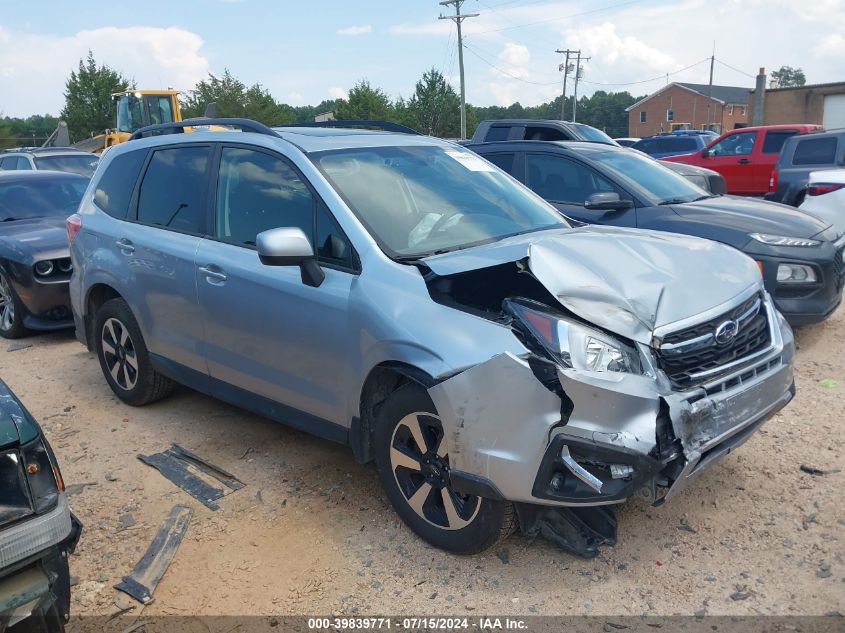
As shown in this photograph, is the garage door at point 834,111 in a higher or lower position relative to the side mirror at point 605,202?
higher

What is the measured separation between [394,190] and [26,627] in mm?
2524

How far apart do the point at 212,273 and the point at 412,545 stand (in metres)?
1.94

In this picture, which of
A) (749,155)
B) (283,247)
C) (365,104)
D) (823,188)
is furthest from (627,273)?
(365,104)

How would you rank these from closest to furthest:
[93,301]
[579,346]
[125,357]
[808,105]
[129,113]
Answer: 1. [579,346]
2. [125,357]
3. [93,301]
4. [129,113]
5. [808,105]

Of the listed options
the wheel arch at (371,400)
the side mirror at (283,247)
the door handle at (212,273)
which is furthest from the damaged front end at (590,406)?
the door handle at (212,273)

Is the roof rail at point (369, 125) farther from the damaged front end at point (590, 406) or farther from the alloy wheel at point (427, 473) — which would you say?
the alloy wheel at point (427, 473)

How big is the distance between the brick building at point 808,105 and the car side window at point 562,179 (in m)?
30.2

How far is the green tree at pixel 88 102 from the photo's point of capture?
40.4m

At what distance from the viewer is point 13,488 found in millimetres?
2279

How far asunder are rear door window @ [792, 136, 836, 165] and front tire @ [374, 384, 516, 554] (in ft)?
30.0

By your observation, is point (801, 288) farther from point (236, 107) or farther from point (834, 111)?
point (236, 107)

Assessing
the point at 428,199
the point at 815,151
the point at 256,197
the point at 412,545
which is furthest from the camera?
the point at 815,151

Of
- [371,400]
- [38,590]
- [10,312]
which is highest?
[371,400]

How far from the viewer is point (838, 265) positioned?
5.68 m
